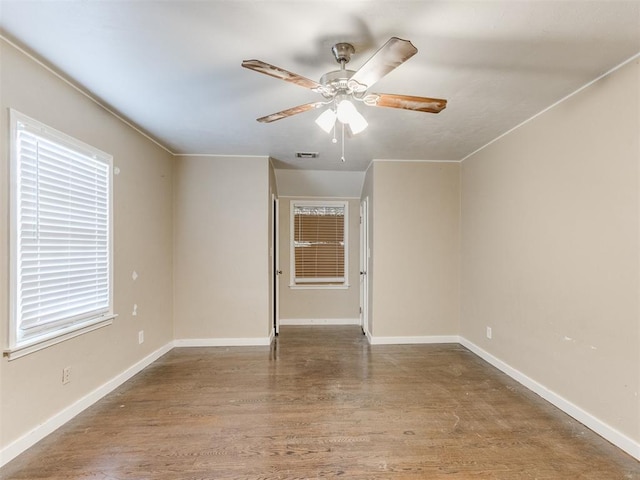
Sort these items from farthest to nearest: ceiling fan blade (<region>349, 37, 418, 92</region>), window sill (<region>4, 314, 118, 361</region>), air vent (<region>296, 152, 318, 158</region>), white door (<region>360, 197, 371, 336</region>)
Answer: white door (<region>360, 197, 371, 336</region>), air vent (<region>296, 152, 318, 158</region>), window sill (<region>4, 314, 118, 361</region>), ceiling fan blade (<region>349, 37, 418, 92</region>)

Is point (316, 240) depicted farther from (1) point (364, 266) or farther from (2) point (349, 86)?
(2) point (349, 86)

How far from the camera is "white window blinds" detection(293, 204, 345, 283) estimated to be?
5414 mm

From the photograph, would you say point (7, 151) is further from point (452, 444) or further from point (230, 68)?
point (452, 444)

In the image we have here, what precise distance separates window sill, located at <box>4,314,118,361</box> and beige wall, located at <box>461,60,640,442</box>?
3.65 metres

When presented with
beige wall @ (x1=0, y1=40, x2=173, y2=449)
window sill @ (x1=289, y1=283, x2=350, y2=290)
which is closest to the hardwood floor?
beige wall @ (x1=0, y1=40, x2=173, y2=449)

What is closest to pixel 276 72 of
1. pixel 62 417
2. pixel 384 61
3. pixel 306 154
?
pixel 384 61

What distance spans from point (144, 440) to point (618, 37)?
3667mm

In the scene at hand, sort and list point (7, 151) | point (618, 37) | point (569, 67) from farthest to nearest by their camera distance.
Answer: point (569, 67), point (7, 151), point (618, 37)

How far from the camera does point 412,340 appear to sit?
4.22m

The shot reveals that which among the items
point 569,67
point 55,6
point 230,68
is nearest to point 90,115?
point 55,6

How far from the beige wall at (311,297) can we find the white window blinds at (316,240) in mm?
150

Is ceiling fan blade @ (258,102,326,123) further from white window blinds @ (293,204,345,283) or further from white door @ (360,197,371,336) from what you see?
white window blinds @ (293,204,345,283)

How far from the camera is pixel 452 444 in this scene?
2066 mm

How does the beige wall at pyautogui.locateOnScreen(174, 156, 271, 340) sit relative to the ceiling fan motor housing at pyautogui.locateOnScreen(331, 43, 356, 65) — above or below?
below
